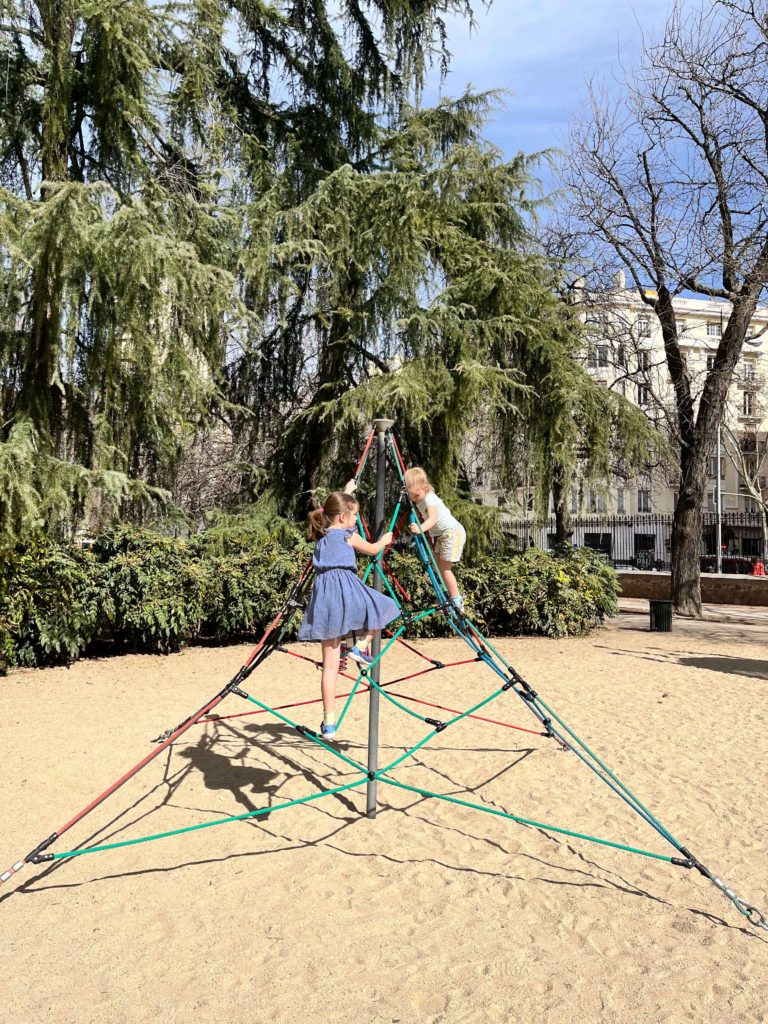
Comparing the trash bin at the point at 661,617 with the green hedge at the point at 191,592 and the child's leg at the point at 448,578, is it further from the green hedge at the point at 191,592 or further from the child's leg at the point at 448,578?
the child's leg at the point at 448,578

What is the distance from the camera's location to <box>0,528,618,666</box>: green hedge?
843 cm

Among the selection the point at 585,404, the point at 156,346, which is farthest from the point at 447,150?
the point at 156,346

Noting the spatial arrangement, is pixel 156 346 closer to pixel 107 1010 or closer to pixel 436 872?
pixel 436 872

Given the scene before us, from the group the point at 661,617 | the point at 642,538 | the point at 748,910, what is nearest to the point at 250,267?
the point at 661,617

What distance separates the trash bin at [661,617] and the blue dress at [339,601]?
9.62 metres

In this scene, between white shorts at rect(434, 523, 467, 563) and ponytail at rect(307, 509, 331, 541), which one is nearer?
ponytail at rect(307, 509, 331, 541)

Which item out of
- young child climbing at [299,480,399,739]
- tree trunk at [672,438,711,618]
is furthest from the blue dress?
tree trunk at [672,438,711,618]

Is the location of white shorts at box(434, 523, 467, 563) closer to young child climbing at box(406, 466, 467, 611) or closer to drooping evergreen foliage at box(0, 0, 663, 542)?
young child climbing at box(406, 466, 467, 611)

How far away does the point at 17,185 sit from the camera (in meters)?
10.2

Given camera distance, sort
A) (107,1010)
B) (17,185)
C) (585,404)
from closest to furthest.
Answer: (107,1010)
(17,185)
(585,404)

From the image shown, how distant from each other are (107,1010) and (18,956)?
58 cm

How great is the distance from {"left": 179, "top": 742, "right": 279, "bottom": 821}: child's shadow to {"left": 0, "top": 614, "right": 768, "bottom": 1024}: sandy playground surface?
3 cm

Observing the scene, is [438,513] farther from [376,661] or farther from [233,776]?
[233,776]

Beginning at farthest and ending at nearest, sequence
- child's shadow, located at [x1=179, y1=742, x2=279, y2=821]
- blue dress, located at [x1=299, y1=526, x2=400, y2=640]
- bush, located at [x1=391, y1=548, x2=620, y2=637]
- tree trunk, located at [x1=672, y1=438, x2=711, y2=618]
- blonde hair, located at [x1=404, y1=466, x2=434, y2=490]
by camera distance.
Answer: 1. tree trunk, located at [x1=672, y1=438, x2=711, y2=618]
2. bush, located at [x1=391, y1=548, x2=620, y2=637]
3. blonde hair, located at [x1=404, y1=466, x2=434, y2=490]
4. child's shadow, located at [x1=179, y1=742, x2=279, y2=821]
5. blue dress, located at [x1=299, y1=526, x2=400, y2=640]
